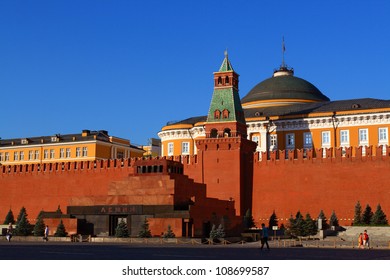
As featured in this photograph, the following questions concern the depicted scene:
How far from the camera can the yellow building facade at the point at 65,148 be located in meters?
65.2

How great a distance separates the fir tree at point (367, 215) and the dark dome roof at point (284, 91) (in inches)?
733

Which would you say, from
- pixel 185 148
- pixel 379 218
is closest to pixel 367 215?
pixel 379 218

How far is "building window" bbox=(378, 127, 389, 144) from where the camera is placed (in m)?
48.1

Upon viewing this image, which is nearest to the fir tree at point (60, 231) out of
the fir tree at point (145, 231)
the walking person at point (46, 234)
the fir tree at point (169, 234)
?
the walking person at point (46, 234)

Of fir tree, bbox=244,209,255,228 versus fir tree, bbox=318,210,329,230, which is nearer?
fir tree, bbox=318,210,329,230

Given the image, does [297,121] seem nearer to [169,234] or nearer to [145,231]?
[145,231]

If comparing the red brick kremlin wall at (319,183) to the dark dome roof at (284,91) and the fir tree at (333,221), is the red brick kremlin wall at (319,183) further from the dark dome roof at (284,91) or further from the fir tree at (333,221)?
the dark dome roof at (284,91)

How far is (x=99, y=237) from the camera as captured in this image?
1296 inches

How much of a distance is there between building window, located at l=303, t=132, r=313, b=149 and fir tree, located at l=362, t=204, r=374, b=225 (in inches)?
514

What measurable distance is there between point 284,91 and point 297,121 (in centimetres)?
566

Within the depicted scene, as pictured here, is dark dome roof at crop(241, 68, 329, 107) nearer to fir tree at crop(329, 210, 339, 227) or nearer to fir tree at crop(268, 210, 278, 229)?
fir tree at crop(268, 210, 278, 229)

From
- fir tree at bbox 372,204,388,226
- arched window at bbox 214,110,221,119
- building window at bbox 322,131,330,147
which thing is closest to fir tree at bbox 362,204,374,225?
fir tree at bbox 372,204,388,226

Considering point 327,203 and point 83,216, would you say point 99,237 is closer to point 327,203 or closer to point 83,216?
point 83,216

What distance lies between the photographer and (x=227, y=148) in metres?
44.0
